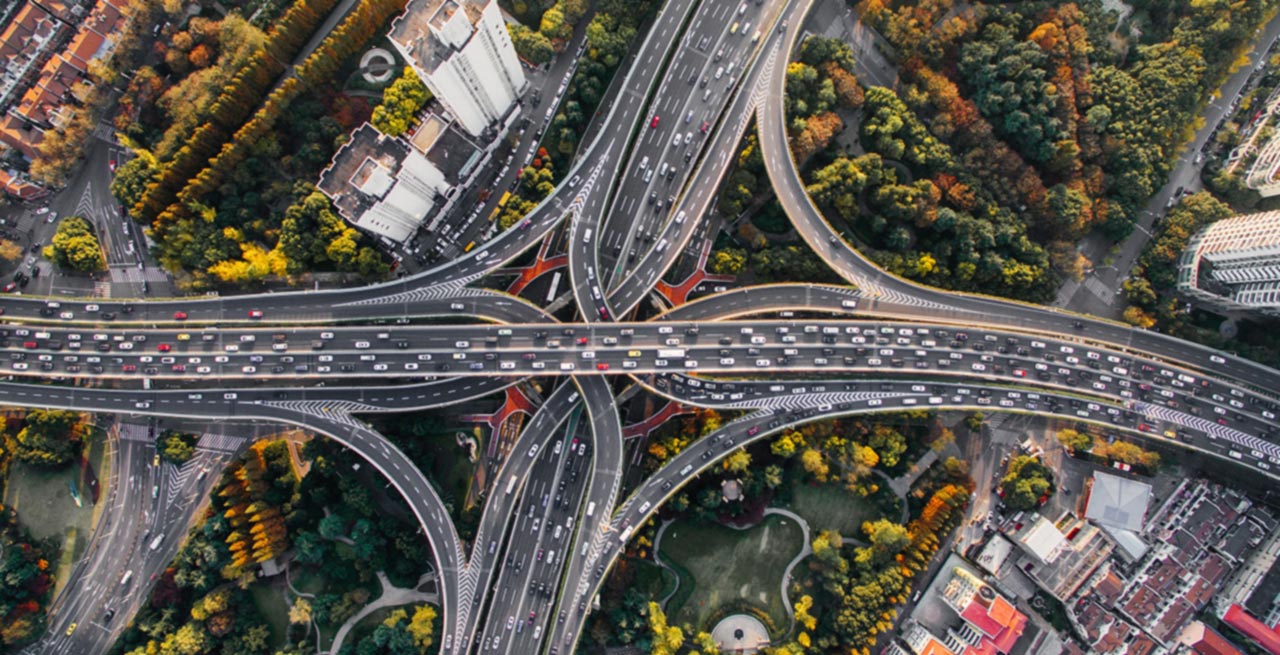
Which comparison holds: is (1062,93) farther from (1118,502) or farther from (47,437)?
(47,437)

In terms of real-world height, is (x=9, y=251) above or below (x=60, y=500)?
above

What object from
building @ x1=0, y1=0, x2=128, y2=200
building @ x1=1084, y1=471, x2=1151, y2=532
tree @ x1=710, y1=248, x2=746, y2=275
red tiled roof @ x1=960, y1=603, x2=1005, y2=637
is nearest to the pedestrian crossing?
tree @ x1=710, y1=248, x2=746, y2=275

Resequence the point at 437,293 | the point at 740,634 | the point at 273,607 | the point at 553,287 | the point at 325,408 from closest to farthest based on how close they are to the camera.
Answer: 1. the point at 325,408
2. the point at 437,293
3. the point at 273,607
4. the point at 740,634
5. the point at 553,287

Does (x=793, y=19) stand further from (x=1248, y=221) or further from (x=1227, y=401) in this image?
(x=1227, y=401)

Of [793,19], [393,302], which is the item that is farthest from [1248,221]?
[393,302]

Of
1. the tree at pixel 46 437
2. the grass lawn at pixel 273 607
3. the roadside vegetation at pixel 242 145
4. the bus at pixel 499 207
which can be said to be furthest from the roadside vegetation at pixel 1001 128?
the tree at pixel 46 437

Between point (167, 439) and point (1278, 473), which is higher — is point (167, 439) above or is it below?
below

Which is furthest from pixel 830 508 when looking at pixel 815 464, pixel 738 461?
pixel 738 461
